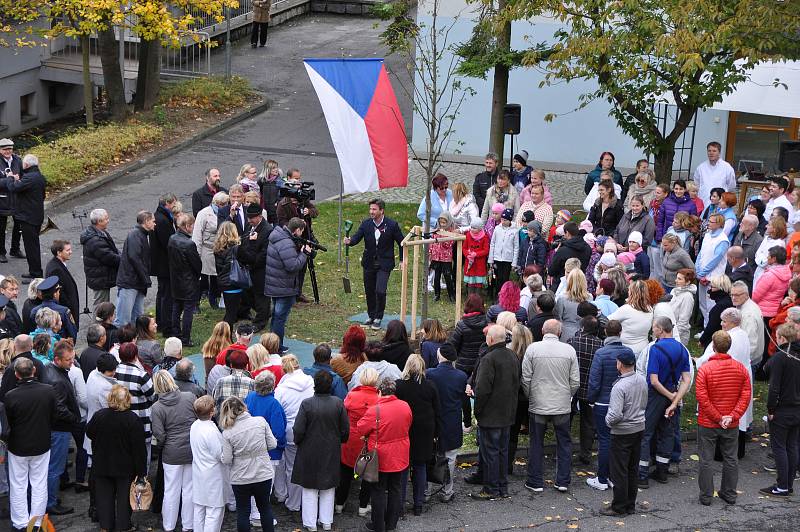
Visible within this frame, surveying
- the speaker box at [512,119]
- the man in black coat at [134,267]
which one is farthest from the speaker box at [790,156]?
the man in black coat at [134,267]

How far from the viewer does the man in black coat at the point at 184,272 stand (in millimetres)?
13211

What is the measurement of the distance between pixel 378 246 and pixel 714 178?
5.94 meters

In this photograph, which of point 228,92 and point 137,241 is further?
point 228,92

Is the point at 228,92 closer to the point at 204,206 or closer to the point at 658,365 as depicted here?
the point at 204,206

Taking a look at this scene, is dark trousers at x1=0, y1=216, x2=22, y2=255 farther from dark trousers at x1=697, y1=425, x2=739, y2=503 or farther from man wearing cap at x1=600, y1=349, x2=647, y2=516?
dark trousers at x1=697, y1=425, x2=739, y2=503

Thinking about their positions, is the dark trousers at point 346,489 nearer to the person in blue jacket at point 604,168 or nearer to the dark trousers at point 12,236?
the person in blue jacket at point 604,168

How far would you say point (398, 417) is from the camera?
369 inches

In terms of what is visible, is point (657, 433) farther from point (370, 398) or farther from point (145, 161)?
point (145, 161)

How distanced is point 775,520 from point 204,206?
8550mm

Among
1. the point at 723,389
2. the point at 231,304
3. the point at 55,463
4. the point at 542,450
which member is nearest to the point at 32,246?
the point at 231,304

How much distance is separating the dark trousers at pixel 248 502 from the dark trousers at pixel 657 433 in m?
3.64

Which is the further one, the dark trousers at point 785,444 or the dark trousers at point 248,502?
the dark trousers at point 785,444

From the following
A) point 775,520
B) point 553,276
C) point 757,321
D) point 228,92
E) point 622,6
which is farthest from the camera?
point 228,92

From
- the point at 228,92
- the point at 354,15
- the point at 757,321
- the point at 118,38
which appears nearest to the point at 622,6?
the point at 757,321
